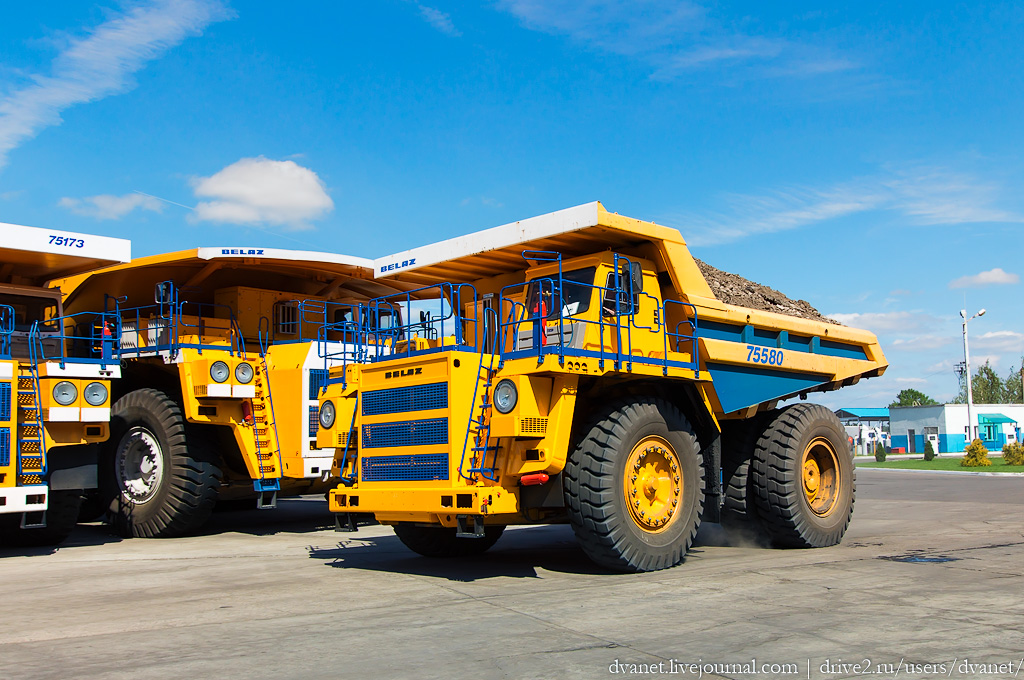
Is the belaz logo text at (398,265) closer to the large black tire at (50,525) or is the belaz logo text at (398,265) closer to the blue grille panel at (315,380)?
the blue grille panel at (315,380)

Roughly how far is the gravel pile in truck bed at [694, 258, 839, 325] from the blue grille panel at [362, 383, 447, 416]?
3532 mm

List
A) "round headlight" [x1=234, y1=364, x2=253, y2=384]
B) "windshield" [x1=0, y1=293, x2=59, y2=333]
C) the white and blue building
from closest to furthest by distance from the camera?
"windshield" [x1=0, y1=293, x2=59, y2=333]
"round headlight" [x1=234, y1=364, x2=253, y2=384]
the white and blue building

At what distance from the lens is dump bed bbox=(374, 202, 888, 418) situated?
9164mm

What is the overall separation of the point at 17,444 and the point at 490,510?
20.6 feet

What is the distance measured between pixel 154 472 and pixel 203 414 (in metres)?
1.25

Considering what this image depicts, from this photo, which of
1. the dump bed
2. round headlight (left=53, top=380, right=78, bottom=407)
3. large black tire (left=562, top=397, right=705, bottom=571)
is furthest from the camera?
round headlight (left=53, top=380, right=78, bottom=407)

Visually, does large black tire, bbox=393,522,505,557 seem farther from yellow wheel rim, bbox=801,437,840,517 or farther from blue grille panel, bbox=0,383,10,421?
blue grille panel, bbox=0,383,10,421

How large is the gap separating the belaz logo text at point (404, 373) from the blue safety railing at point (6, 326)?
5.20m

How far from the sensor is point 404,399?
883 centimetres

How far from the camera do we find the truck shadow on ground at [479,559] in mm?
8812

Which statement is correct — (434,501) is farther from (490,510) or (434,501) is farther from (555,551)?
(555,551)

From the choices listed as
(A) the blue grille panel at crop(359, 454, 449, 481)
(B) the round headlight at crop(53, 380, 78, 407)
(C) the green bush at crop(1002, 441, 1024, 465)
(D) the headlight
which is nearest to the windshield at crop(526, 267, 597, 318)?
(A) the blue grille panel at crop(359, 454, 449, 481)

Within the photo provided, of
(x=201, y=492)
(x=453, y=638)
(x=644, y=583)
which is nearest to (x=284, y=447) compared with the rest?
(x=201, y=492)

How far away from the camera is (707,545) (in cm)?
1121
